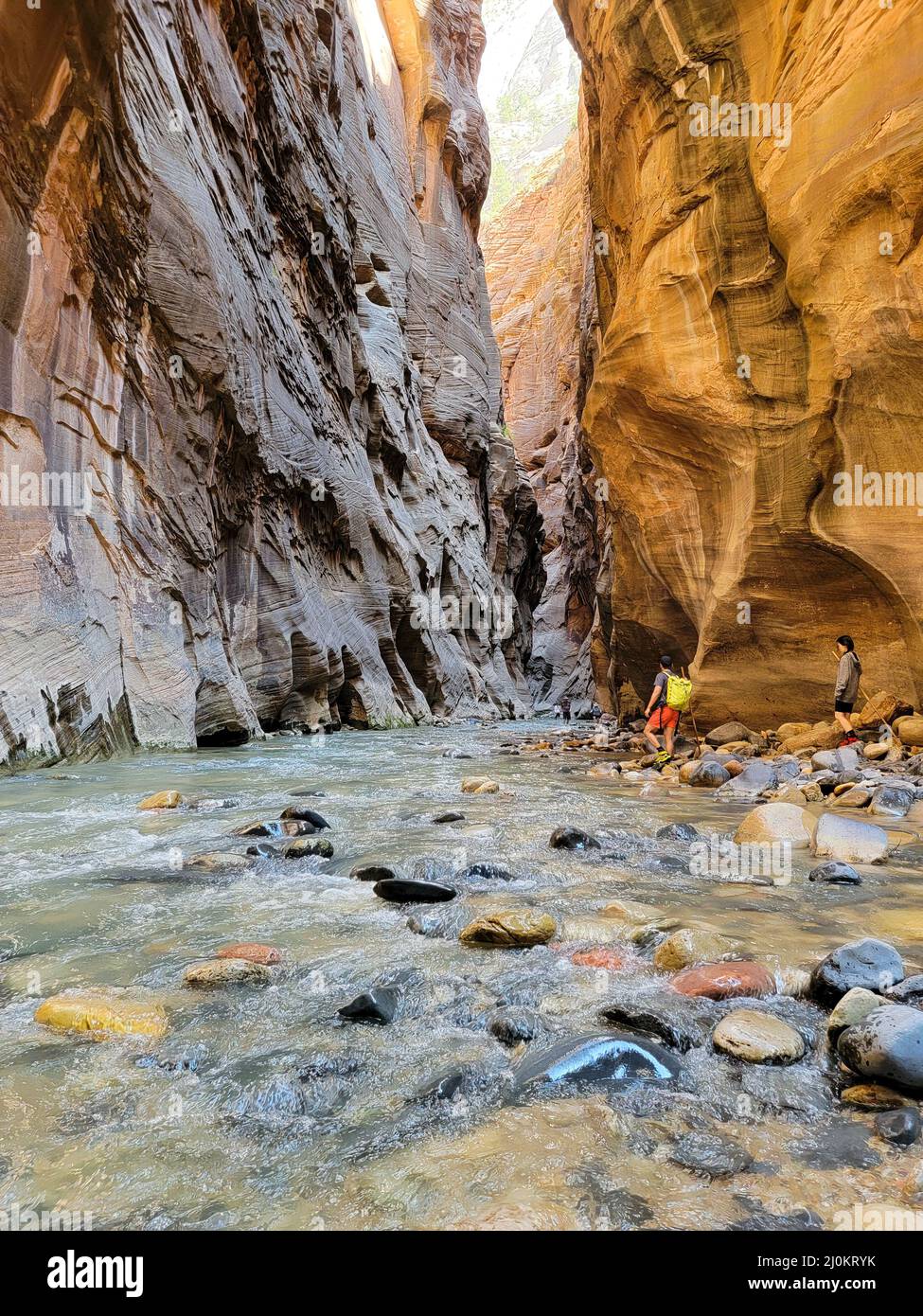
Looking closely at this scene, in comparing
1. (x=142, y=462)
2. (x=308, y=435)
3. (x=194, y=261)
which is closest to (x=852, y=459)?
(x=142, y=462)

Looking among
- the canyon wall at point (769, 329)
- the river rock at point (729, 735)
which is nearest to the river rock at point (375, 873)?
the canyon wall at point (769, 329)

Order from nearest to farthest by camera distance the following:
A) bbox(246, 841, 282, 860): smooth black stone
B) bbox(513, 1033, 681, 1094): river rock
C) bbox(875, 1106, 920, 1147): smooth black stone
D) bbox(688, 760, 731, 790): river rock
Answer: bbox(875, 1106, 920, 1147): smooth black stone
bbox(513, 1033, 681, 1094): river rock
bbox(246, 841, 282, 860): smooth black stone
bbox(688, 760, 731, 790): river rock

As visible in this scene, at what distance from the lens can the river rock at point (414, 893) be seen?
3398mm

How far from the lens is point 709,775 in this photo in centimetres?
809

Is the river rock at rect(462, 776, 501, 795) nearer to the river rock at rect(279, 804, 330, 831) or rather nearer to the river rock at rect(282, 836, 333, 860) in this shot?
the river rock at rect(279, 804, 330, 831)

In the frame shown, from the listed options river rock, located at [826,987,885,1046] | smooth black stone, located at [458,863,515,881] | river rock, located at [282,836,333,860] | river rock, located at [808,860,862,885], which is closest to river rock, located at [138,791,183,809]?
river rock, located at [282,836,333,860]

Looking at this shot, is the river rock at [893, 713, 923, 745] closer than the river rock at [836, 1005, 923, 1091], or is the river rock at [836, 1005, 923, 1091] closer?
the river rock at [836, 1005, 923, 1091]

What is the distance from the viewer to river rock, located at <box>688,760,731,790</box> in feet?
26.2

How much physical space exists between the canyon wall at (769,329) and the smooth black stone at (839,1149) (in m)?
7.99

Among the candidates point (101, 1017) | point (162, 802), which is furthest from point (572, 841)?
point (162, 802)

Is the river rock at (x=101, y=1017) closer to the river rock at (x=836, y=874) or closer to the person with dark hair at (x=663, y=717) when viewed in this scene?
the river rock at (x=836, y=874)

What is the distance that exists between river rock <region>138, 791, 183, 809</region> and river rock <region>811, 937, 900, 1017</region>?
4.79 metres

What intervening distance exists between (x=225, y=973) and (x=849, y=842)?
3457 millimetres
